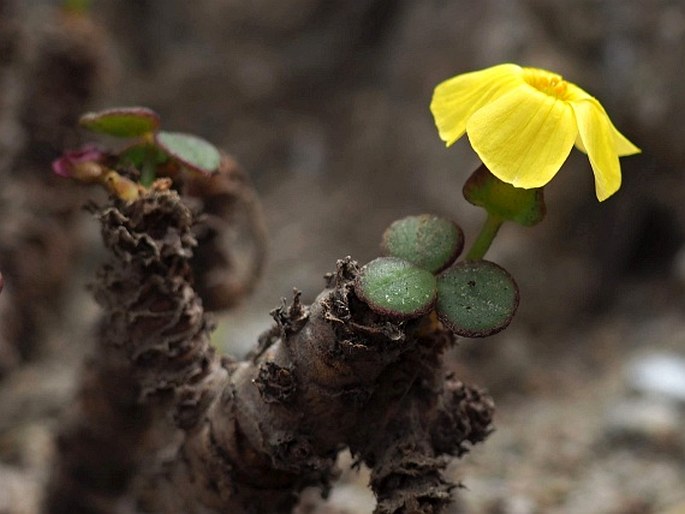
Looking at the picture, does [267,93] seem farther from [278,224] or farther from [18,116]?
[18,116]

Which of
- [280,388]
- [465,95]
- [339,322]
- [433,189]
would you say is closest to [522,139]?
[465,95]

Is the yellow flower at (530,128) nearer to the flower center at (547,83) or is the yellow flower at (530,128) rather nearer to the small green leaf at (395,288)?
the flower center at (547,83)

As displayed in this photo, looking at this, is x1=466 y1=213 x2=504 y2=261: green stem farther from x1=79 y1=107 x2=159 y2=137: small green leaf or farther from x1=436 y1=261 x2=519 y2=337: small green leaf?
x1=79 y1=107 x2=159 y2=137: small green leaf

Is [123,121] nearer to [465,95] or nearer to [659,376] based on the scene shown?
[465,95]

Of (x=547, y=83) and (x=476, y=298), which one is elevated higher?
(x=547, y=83)

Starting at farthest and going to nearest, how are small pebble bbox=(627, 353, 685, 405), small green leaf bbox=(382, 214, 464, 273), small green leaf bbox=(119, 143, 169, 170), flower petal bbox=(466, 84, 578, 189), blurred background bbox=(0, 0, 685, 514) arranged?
small pebble bbox=(627, 353, 685, 405)
blurred background bbox=(0, 0, 685, 514)
small green leaf bbox=(119, 143, 169, 170)
small green leaf bbox=(382, 214, 464, 273)
flower petal bbox=(466, 84, 578, 189)

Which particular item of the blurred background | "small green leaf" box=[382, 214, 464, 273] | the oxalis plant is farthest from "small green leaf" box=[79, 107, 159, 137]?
the blurred background

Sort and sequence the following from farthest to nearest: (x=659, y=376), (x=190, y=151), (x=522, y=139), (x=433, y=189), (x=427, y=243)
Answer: (x=433, y=189) → (x=659, y=376) → (x=190, y=151) → (x=427, y=243) → (x=522, y=139)

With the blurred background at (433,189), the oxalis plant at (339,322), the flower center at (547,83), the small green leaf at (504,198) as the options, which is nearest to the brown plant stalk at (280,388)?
the oxalis plant at (339,322)
